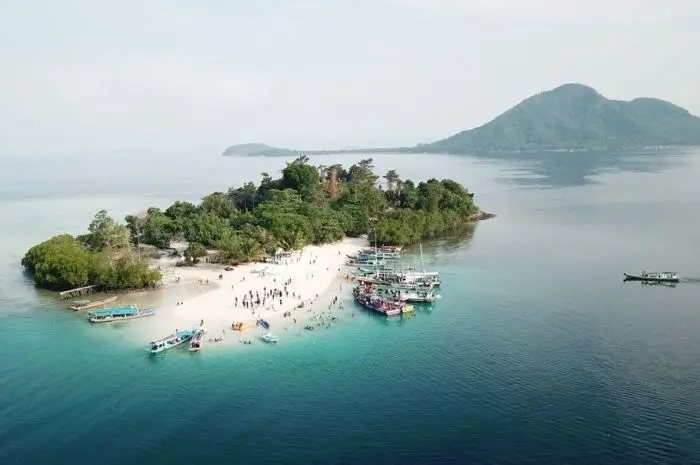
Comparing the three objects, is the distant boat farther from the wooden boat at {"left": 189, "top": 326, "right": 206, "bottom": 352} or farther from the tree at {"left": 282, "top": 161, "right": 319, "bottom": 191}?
the tree at {"left": 282, "top": 161, "right": 319, "bottom": 191}

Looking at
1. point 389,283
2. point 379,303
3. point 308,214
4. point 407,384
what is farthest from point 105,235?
point 407,384

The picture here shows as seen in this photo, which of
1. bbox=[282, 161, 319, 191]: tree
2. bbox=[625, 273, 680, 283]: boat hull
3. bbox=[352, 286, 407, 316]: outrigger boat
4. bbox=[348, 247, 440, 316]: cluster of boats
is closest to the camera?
bbox=[352, 286, 407, 316]: outrigger boat

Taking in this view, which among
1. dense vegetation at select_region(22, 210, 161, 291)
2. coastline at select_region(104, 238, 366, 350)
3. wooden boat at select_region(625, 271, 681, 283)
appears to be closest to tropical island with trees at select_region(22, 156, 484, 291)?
dense vegetation at select_region(22, 210, 161, 291)

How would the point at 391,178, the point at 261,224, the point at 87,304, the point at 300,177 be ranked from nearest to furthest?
the point at 87,304
the point at 261,224
the point at 300,177
the point at 391,178

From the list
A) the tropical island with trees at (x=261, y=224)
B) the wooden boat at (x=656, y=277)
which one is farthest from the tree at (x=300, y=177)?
the wooden boat at (x=656, y=277)

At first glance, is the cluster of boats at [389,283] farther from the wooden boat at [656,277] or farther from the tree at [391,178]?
the tree at [391,178]

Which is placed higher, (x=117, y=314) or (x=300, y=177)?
(x=300, y=177)

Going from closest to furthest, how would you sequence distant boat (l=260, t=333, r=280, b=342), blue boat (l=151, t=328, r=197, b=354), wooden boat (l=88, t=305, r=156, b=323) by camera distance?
1. blue boat (l=151, t=328, r=197, b=354)
2. distant boat (l=260, t=333, r=280, b=342)
3. wooden boat (l=88, t=305, r=156, b=323)

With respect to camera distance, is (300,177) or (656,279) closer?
(656,279)

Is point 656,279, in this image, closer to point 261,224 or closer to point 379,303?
point 379,303
